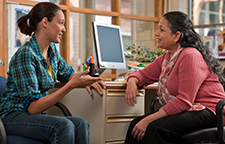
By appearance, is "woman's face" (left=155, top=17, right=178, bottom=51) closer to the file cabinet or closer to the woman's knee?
the file cabinet

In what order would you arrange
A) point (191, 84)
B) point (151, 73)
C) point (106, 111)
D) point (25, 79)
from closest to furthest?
point (25, 79)
point (191, 84)
point (106, 111)
point (151, 73)

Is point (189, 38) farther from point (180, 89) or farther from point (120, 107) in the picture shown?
point (120, 107)

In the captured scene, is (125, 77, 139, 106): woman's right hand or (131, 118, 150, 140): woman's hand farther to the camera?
(125, 77, 139, 106): woman's right hand

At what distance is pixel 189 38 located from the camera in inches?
83.0

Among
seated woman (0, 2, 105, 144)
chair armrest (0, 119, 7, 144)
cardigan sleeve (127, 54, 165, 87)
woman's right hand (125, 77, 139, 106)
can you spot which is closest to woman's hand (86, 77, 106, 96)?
seated woman (0, 2, 105, 144)

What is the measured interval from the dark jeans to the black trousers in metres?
0.39

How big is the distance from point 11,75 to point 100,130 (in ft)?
2.09

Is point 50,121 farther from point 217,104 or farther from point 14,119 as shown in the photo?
point 217,104

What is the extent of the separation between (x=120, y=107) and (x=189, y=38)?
61 centimetres

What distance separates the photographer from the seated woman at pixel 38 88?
175 centimetres

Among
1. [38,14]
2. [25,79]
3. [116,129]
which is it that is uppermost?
[38,14]

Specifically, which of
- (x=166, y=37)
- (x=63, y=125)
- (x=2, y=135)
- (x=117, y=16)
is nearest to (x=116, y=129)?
(x=63, y=125)

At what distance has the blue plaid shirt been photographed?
1.80 m

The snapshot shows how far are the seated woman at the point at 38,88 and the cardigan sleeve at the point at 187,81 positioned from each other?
46 cm
